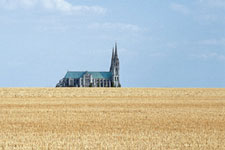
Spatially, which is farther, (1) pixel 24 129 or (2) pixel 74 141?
(1) pixel 24 129

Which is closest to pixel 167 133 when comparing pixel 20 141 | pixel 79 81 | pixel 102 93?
pixel 20 141

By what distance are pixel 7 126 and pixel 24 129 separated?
5.41ft

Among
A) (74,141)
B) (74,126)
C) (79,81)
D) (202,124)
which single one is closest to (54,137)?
(74,141)

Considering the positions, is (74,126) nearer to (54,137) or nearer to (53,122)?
(53,122)

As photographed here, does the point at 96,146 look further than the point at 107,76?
No

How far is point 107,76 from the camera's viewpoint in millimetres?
165625

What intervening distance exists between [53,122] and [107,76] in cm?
14500

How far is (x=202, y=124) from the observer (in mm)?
20031

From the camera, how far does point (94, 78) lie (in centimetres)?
16262

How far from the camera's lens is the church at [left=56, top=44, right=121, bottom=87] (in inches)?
6235

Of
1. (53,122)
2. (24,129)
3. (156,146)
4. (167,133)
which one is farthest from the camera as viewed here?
(53,122)

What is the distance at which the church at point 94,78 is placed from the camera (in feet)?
520

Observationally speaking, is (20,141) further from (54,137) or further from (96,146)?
(96,146)

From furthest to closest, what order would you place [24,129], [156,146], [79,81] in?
[79,81]
[24,129]
[156,146]
